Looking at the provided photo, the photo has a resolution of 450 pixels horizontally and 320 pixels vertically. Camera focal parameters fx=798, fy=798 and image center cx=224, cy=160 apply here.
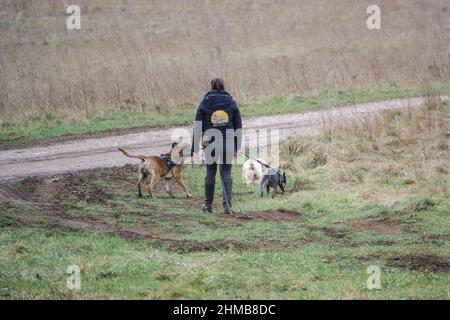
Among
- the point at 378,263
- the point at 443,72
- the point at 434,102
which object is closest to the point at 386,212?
the point at 378,263

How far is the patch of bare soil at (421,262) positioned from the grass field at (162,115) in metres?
11.7

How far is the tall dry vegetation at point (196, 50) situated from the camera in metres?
22.9

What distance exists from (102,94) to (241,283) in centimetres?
1517

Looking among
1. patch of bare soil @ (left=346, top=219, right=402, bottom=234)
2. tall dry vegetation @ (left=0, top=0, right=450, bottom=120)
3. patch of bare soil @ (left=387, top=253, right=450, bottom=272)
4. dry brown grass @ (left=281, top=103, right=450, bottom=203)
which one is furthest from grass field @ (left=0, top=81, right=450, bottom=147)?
patch of bare soil @ (left=387, top=253, right=450, bottom=272)

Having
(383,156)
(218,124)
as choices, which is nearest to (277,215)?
(218,124)

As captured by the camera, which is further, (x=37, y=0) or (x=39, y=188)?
(x=37, y=0)

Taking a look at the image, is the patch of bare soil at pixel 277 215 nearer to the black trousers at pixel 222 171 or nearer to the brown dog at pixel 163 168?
the black trousers at pixel 222 171

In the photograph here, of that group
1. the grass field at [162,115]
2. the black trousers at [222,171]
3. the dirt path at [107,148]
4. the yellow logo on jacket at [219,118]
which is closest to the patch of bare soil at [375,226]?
the black trousers at [222,171]

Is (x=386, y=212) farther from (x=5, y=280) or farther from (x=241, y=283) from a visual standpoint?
(x=5, y=280)

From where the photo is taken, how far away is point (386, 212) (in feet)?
39.4

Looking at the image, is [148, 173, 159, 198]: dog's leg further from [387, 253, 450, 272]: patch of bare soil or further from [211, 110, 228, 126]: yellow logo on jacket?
[387, 253, 450, 272]: patch of bare soil

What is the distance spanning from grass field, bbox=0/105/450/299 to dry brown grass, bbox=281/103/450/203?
34mm

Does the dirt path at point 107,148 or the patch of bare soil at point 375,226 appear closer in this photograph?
the patch of bare soil at point 375,226
